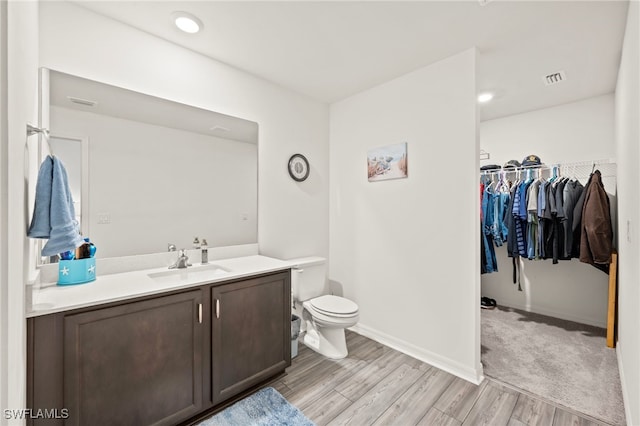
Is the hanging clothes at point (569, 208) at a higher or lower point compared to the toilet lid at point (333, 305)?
higher

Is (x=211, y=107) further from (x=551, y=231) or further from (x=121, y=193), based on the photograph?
(x=551, y=231)

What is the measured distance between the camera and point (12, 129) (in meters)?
0.83

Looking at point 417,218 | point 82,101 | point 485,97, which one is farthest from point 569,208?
point 82,101

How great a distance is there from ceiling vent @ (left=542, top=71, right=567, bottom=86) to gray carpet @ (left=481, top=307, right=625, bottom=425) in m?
2.47

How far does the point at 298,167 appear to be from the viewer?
9.21 ft

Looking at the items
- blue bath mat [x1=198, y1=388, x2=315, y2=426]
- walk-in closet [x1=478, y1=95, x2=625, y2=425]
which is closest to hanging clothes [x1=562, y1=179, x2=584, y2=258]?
walk-in closet [x1=478, y1=95, x2=625, y2=425]

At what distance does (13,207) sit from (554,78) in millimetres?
3708

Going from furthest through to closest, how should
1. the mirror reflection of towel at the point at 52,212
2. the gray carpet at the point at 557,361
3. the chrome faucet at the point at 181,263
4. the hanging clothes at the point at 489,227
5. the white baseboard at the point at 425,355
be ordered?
the hanging clothes at the point at 489,227, the white baseboard at the point at 425,355, the chrome faucet at the point at 181,263, the gray carpet at the point at 557,361, the mirror reflection of towel at the point at 52,212

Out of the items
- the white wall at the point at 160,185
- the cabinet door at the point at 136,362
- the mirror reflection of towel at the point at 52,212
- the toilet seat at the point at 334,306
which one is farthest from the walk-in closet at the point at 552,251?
the mirror reflection of towel at the point at 52,212

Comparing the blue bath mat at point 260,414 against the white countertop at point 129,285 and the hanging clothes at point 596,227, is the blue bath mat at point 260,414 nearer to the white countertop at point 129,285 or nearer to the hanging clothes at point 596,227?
the white countertop at point 129,285

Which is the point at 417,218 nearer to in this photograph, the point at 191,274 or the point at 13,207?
the point at 191,274

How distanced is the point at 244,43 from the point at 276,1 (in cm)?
49

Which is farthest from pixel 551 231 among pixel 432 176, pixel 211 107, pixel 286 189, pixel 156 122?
pixel 156 122

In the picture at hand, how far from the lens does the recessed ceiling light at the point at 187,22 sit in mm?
1720
